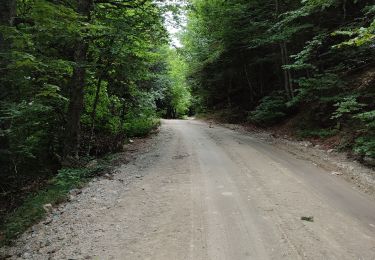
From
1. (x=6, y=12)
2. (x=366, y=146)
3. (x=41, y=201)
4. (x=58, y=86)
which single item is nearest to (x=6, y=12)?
(x=6, y=12)

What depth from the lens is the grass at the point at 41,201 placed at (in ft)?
18.7

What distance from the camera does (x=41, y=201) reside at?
671 centimetres

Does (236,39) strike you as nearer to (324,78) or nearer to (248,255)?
(324,78)

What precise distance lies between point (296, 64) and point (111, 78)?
7.66 metres

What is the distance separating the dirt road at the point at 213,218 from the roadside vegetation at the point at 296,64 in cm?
314

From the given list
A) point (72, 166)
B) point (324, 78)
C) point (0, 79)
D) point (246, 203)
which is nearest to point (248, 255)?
point (246, 203)

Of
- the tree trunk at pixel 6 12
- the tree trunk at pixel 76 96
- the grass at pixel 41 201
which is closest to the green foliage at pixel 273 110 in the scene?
the tree trunk at pixel 76 96

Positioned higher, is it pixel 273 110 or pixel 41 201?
pixel 273 110

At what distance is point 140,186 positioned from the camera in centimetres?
782

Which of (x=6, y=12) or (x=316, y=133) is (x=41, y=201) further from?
(x=316, y=133)

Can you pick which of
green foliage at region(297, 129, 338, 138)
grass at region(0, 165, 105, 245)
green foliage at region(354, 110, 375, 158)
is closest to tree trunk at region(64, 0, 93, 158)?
grass at region(0, 165, 105, 245)

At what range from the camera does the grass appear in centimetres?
571

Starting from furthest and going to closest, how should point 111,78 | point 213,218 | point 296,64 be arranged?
point 296,64 → point 111,78 → point 213,218

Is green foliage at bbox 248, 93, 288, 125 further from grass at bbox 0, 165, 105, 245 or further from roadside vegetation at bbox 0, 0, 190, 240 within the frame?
grass at bbox 0, 165, 105, 245
